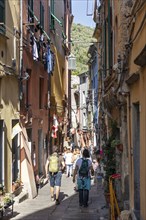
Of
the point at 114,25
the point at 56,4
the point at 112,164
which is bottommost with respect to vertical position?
the point at 112,164

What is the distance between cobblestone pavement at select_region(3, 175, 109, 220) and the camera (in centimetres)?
1330

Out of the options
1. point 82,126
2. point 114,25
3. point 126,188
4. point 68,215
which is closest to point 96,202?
point 68,215

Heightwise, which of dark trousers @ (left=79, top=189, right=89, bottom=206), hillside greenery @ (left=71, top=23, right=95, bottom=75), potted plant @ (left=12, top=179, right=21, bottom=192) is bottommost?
dark trousers @ (left=79, top=189, right=89, bottom=206)

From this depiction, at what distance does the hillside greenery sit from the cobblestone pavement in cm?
4362

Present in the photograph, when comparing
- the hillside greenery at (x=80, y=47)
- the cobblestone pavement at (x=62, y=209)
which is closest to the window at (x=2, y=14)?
the cobblestone pavement at (x=62, y=209)

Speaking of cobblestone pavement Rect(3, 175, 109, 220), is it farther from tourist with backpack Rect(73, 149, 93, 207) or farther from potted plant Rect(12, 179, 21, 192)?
potted plant Rect(12, 179, 21, 192)

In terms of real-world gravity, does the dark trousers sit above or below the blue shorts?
below

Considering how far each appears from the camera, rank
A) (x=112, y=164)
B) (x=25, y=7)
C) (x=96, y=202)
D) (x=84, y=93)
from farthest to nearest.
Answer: (x=84, y=93)
(x=25, y=7)
(x=96, y=202)
(x=112, y=164)

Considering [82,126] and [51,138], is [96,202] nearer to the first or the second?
[51,138]

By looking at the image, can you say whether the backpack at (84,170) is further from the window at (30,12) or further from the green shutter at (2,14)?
the window at (30,12)

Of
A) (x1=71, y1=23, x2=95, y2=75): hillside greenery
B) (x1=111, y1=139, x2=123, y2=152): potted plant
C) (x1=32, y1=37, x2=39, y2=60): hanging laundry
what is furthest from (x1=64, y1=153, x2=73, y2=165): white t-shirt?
(x1=71, y1=23, x2=95, y2=75): hillside greenery

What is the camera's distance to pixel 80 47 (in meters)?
77.9

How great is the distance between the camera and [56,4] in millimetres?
28750

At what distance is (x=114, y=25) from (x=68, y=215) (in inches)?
224
